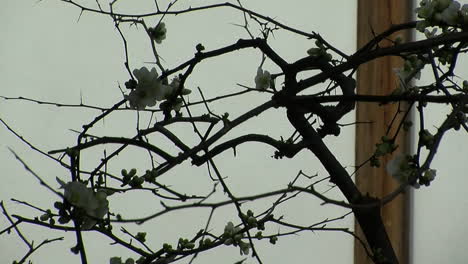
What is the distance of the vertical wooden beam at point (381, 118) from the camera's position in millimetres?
1636

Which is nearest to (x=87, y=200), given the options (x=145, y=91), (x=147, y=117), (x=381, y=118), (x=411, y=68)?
(x=145, y=91)

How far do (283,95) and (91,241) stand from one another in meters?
1.01

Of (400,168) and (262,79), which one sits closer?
(400,168)

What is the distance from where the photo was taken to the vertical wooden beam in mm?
1636

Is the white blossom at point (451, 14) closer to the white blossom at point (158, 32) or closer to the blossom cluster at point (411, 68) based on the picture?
the blossom cluster at point (411, 68)

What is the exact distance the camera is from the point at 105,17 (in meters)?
1.62

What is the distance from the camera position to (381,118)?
165cm

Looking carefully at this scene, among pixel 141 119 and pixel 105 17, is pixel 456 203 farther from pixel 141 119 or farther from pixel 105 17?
pixel 105 17

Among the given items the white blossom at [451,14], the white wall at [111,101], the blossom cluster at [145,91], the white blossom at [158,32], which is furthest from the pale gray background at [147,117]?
the white blossom at [451,14]

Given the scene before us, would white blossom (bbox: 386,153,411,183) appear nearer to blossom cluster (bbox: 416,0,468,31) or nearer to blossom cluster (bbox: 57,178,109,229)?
blossom cluster (bbox: 416,0,468,31)

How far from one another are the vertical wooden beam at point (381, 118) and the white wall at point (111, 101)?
90 millimetres

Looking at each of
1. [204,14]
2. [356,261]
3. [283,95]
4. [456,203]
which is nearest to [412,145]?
[456,203]

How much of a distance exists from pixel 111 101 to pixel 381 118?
61 cm

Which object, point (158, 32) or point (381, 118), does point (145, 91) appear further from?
point (381, 118)
